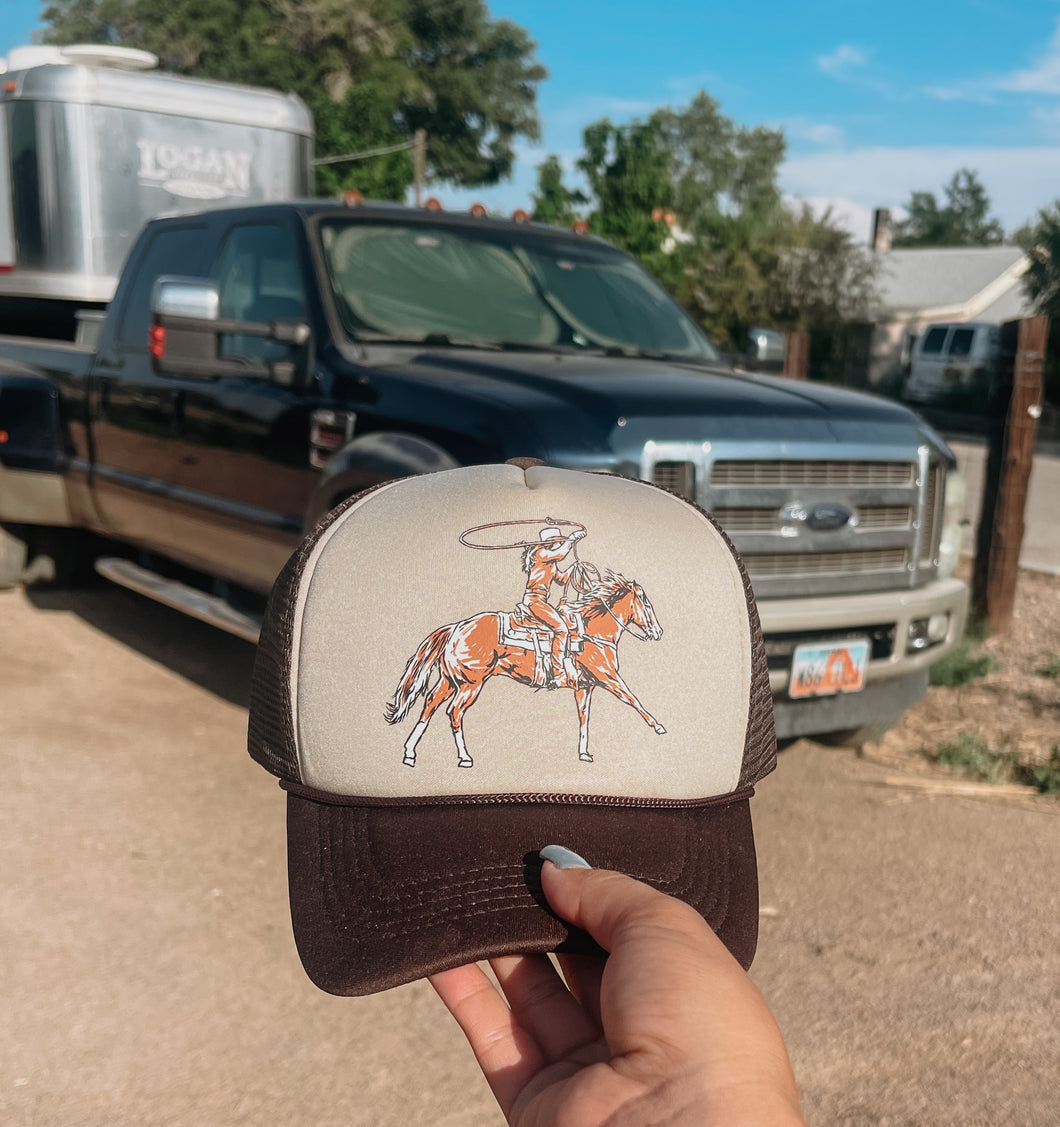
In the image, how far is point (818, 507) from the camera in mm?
4441

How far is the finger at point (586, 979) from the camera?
5.49ft

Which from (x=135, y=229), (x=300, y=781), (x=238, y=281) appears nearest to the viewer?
(x=300, y=781)

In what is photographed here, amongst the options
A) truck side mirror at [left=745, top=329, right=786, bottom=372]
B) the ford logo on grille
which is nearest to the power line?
truck side mirror at [left=745, top=329, right=786, bottom=372]

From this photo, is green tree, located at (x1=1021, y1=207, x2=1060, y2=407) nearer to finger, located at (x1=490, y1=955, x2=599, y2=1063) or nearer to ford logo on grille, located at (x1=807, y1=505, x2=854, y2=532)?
ford logo on grille, located at (x1=807, y1=505, x2=854, y2=532)

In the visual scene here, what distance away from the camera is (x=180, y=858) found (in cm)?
401

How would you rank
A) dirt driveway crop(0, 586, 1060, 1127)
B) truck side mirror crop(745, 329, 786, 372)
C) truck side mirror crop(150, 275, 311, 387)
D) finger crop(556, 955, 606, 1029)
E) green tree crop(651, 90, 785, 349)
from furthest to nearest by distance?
1. green tree crop(651, 90, 785, 349)
2. truck side mirror crop(745, 329, 786, 372)
3. truck side mirror crop(150, 275, 311, 387)
4. dirt driveway crop(0, 586, 1060, 1127)
5. finger crop(556, 955, 606, 1029)

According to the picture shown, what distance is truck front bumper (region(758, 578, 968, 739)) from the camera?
431 cm

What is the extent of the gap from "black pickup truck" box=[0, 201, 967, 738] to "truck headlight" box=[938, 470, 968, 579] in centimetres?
3

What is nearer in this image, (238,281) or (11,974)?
(11,974)

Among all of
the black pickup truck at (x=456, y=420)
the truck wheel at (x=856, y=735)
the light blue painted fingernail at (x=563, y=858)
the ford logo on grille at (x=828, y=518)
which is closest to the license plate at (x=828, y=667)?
the black pickup truck at (x=456, y=420)

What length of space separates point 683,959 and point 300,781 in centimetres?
60

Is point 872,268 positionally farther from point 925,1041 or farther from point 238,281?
point 925,1041

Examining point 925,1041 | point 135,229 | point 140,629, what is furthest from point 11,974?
point 135,229

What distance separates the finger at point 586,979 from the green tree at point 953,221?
332ft
